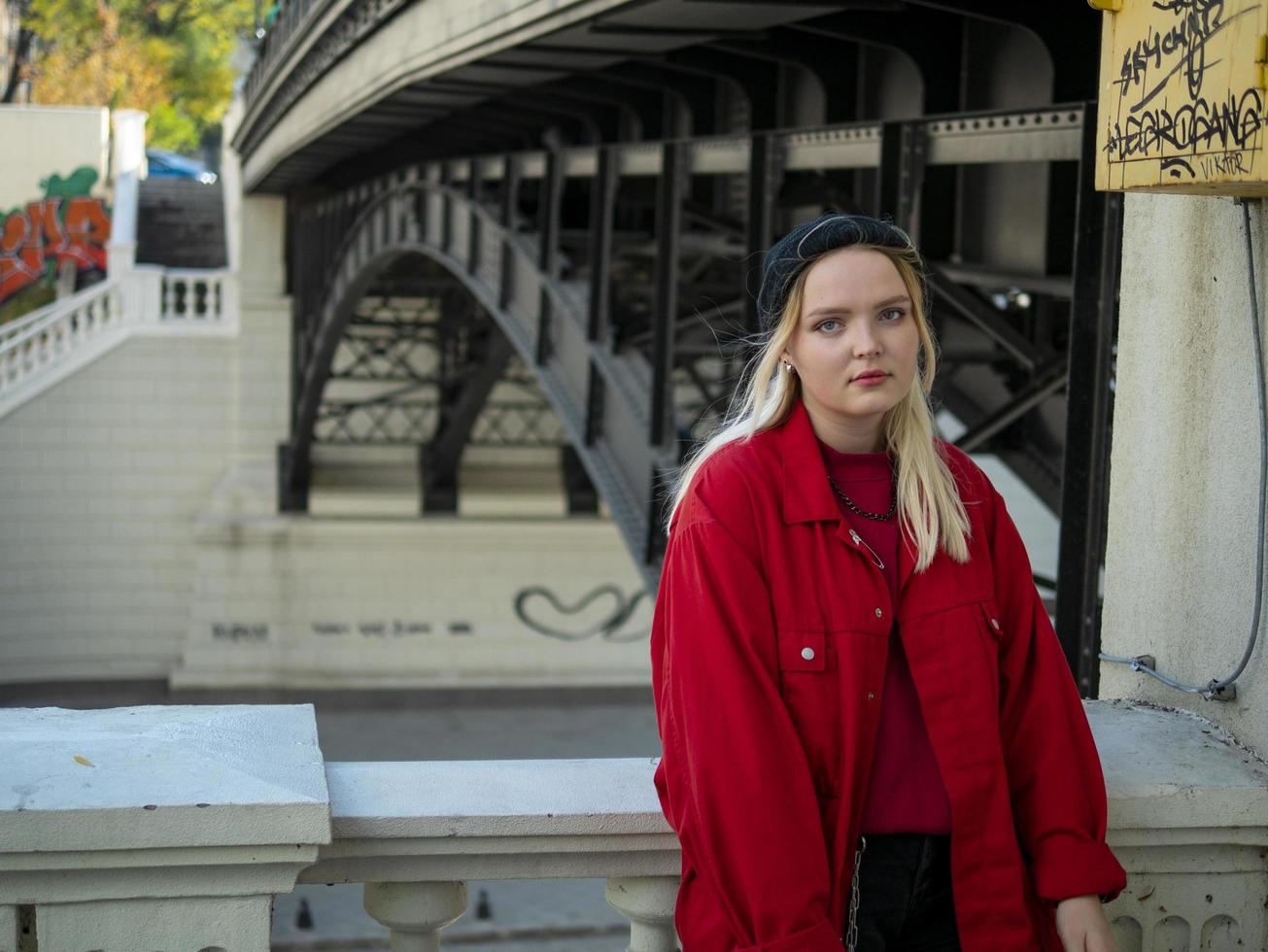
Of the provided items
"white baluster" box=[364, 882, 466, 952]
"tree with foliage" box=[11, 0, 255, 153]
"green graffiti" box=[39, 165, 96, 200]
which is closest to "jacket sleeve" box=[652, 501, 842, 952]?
"white baluster" box=[364, 882, 466, 952]

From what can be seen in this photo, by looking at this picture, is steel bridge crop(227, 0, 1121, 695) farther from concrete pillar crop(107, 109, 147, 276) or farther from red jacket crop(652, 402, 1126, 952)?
concrete pillar crop(107, 109, 147, 276)

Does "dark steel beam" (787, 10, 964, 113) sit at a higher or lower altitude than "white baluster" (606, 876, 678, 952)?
higher

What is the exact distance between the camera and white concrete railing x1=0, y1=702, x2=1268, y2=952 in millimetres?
2223

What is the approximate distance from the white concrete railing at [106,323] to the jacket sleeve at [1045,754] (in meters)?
22.4

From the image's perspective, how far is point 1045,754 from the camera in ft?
7.41

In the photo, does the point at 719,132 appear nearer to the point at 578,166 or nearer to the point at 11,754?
the point at 578,166

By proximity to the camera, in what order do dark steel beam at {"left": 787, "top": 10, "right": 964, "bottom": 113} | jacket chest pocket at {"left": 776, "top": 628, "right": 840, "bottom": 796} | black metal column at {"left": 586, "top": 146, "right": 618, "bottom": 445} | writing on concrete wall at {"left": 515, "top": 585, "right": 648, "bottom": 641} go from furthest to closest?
writing on concrete wall at {"left": 515, "top": 585, "right": 648, "bottom": 641}
black metal column at {"left": 586, "top": 146, "right": 618, "bottom": 445}
dark steel beam at {"left": 787, "top": 10, "right": 964, "bottom": 113}
jacket chest pocket at {"left": 776, "top": 628, "right": 840, "bottom": 796}

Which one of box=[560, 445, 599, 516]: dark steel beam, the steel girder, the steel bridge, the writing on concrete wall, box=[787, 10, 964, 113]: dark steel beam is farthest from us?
box=[560, 445, 599, 516]: dark steel beam

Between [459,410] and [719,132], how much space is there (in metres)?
13.8

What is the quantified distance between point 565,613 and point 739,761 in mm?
20294

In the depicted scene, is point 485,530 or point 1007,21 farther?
point 485,530

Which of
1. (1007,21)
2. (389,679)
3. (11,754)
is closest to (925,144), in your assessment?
(1007,21)

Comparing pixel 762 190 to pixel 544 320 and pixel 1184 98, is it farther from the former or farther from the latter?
pixel 1184 98

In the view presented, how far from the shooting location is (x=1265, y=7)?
2.26 meters
